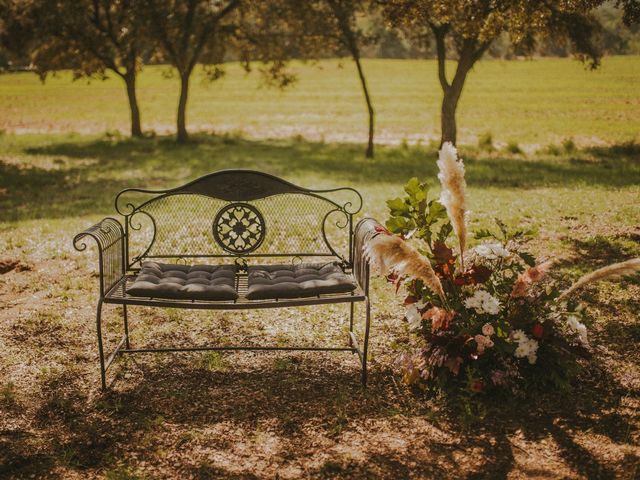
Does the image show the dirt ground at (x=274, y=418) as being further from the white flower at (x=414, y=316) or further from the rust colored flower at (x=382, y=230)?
the rust colored flower at (x=382, y=230)

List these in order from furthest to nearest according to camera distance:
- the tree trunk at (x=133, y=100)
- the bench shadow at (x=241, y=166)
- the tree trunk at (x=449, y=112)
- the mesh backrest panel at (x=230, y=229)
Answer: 1. the tree trunk at (x=133, y=100)
2. the tree trunk at (x=449, y=112)
3. the bench shadow at (x=241, y=166)
4. the mesh backrest panel at (x=230, y=229)

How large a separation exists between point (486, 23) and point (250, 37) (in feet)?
45.0

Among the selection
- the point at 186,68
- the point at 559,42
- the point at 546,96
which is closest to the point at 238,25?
the point at 186,68

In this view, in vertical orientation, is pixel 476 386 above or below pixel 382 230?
below

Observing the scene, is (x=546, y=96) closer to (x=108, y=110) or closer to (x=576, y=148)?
(x=576, y=148)

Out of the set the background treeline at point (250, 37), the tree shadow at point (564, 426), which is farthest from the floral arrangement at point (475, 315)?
the background treeline at point (250, 37)

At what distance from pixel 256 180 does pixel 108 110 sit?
3334 cm

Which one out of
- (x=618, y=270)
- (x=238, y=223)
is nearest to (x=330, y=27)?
(x=238, y=223)

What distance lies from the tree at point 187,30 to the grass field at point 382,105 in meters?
1.13

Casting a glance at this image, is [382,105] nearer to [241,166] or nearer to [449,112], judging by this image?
[449,112]

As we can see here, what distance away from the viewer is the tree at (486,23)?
10148 mm

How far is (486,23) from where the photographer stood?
35.7 ft

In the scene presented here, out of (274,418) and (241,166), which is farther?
(241,166)

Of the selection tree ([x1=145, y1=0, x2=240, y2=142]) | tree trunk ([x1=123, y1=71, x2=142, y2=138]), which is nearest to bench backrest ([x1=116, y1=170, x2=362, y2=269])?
tree ([x1=145, y1=0, x2=240, y2=142])
